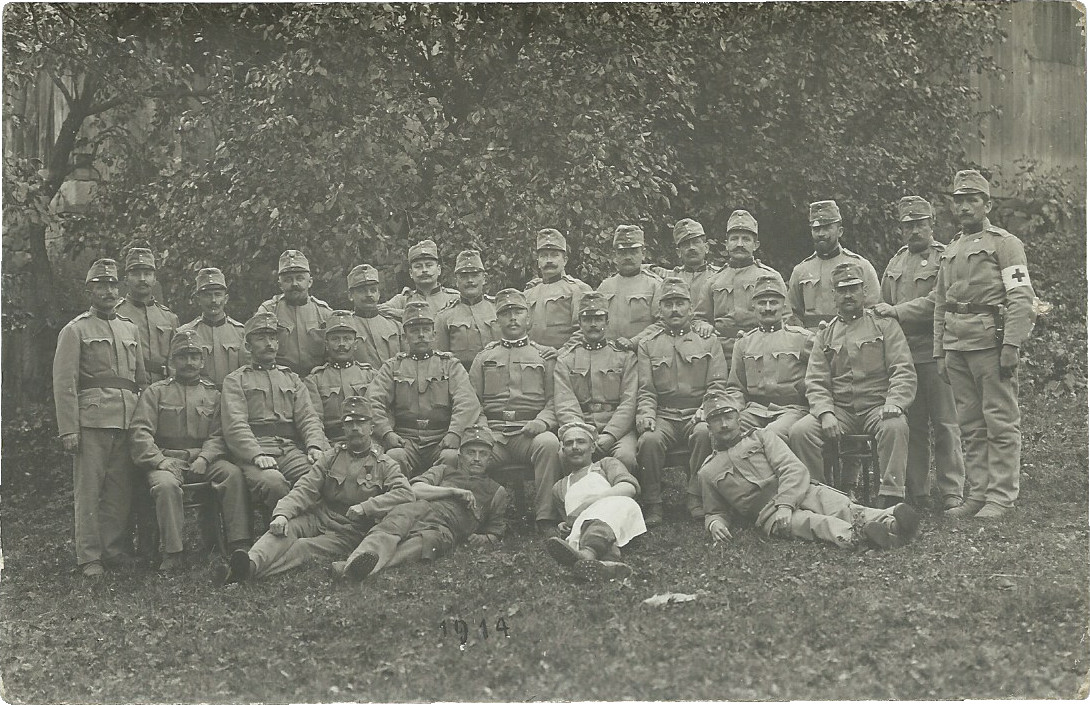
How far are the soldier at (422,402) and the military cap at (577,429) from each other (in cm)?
49

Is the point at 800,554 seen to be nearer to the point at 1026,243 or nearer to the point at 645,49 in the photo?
the point at 1026,243

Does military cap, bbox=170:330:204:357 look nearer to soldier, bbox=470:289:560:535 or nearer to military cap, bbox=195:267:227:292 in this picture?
military cap, bbox=195:267:227:292

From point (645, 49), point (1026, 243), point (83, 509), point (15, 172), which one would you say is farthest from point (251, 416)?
point (1026, 243)

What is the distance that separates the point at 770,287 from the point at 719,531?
1.39 meters

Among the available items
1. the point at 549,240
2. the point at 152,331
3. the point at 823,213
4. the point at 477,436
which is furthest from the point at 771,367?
the point at 152,331

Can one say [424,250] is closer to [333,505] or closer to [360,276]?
[360,276]

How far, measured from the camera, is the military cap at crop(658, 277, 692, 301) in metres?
6.73

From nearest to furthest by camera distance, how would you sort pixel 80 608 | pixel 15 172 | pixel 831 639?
pixel 831 639 < pixel 80 608 < pixel 15 172

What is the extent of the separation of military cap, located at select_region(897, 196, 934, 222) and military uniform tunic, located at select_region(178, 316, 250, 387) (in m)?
3.76

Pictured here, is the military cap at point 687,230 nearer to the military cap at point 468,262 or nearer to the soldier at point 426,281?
the military cap at point 468,262

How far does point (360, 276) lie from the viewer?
22.7 ft

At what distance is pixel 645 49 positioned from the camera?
6809 mm

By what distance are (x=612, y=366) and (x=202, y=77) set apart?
114 inches

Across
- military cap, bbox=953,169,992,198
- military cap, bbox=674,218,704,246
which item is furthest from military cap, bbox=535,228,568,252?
military cap, bbox=953,169,992,198
